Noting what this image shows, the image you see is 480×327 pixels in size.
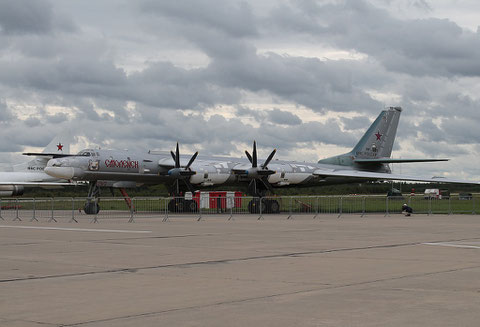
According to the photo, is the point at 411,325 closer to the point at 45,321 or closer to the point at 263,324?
the point at 263,324

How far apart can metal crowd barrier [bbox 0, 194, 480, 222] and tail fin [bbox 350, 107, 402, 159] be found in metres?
7.88

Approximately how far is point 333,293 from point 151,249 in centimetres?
649

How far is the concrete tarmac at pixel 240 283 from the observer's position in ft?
19.7

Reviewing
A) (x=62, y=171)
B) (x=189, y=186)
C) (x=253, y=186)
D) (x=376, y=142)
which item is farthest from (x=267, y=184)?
(x=62, y=171)

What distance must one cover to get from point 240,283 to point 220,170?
30.2 metres

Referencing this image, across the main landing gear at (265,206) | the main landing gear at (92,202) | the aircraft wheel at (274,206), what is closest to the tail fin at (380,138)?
the aircraft wheel at (274,206)

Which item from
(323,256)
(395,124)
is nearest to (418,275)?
(323,256)

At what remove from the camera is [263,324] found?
5.64 meters

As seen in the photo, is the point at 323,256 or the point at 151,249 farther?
the point at 151,249

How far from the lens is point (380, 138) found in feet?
148

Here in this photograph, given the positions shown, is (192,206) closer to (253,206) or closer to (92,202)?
(253,206)

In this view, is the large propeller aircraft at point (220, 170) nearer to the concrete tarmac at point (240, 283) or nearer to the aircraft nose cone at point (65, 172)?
the aircraft nose cone at point (65, 172)

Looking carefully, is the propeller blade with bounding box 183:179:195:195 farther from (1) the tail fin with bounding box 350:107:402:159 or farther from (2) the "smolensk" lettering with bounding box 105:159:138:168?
(1) the tail fin with bounding box 350:107:402:159

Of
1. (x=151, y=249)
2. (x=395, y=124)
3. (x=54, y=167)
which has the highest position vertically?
(x=395, y=124)
